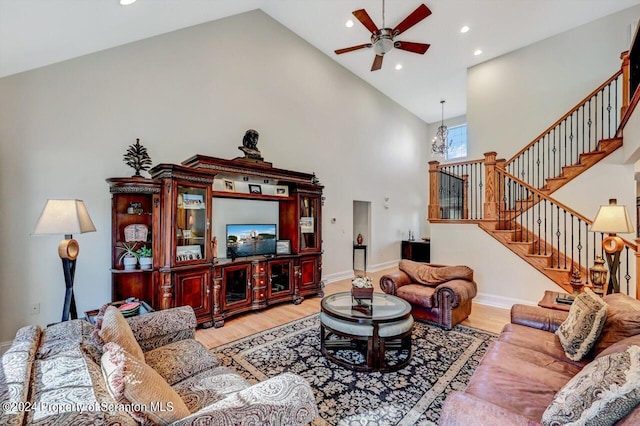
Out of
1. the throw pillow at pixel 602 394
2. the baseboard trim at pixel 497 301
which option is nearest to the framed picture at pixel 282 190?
the baseboard trim at pixel 497 301

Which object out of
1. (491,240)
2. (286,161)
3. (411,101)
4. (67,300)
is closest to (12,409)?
(67,300)

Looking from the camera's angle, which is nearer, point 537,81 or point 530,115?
point 537,81

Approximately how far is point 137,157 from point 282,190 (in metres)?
2.19

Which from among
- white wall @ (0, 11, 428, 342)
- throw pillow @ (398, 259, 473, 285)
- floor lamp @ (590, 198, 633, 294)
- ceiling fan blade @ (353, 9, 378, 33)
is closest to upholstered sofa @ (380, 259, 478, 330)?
throw pillow @ (398, 259, 473, 285)

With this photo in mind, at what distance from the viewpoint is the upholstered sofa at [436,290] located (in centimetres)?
353

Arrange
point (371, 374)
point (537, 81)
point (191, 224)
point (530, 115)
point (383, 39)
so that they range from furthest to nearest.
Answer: point (530, 115) → point (537, 81) → point (191, 224) → point (383, 39) → point (371, 374)

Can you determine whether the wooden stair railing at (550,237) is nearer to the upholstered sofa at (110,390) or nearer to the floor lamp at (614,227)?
the floor lamp at (614,227)

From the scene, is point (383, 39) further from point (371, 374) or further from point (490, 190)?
point (371, 374)

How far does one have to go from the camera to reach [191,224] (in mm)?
3762

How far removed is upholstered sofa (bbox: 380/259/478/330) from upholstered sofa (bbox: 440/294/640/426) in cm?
93

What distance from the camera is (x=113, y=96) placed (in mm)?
3539

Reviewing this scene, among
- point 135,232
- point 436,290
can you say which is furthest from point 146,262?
point 436,290

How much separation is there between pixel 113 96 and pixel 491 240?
19.3 feet

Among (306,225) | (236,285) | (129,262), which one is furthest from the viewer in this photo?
(306,225)
